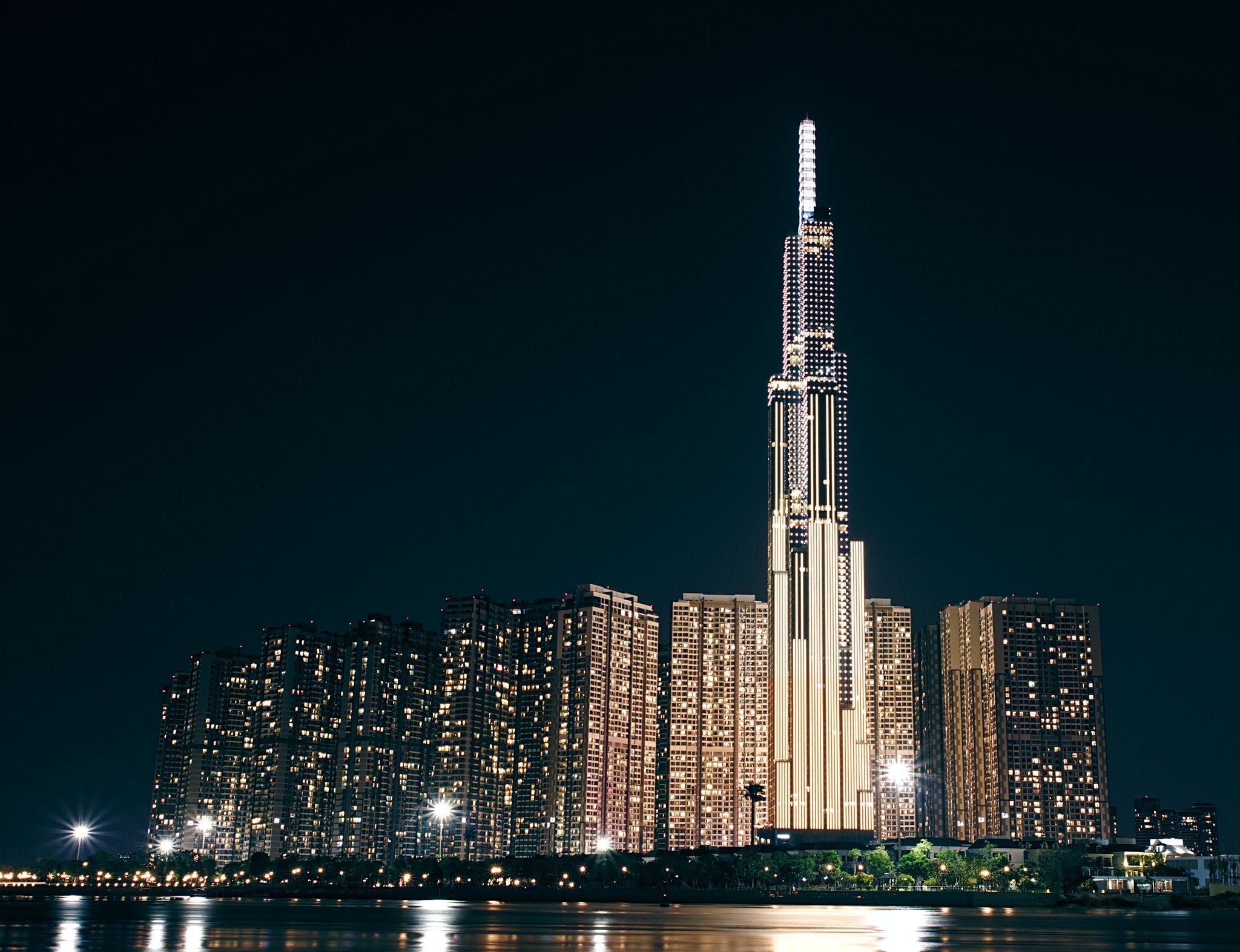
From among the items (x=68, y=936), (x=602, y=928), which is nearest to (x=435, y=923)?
(x=602, y=928)

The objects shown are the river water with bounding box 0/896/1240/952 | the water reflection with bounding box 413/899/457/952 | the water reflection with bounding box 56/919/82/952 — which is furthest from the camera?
the river water with bounding box 0/896/1240/952

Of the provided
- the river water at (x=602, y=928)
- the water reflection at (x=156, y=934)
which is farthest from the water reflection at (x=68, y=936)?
the water reflection at (x=156, y=934)

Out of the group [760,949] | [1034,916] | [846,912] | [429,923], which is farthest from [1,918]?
[1034,916]

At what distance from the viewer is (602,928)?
108m

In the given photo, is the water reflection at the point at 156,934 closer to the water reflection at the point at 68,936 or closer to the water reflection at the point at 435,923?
the water reflection at the point at 68,936

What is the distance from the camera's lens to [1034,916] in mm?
145875

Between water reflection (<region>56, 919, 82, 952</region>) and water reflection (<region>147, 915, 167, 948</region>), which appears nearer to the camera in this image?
water reflection (<region>56, 919, 82, 952</region>)

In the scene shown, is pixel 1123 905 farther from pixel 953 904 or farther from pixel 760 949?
pixel 760 949

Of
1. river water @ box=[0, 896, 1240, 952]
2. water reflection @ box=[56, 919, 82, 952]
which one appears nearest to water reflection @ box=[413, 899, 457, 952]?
river water @ box=[0, 896, 1240, 952]

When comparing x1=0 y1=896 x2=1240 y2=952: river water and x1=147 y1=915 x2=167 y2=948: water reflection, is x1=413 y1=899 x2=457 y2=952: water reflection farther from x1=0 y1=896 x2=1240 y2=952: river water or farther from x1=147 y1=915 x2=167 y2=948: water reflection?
x1=147 y1=915 x2=167 y2=948: water reflection

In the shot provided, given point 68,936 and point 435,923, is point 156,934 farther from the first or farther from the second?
point 435,923

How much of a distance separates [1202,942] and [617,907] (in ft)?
302

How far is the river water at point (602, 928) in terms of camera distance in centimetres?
8231

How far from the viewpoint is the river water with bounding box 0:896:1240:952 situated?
8231 cm
